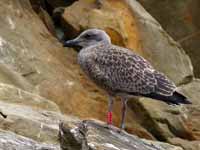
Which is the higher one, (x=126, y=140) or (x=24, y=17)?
(x=24, y=17)

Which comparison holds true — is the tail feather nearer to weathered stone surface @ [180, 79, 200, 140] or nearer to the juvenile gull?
the juvenile gull

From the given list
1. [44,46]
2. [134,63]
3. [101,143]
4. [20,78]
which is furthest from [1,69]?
[101,143]

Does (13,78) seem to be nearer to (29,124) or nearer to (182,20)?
(29,124)

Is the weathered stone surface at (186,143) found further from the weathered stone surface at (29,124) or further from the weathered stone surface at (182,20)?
the weathered stone surface at (182,20)

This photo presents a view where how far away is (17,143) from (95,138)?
3.41 ft

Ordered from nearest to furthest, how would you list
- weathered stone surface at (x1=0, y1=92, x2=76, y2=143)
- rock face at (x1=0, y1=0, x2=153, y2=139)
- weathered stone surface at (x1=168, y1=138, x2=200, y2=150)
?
weathered stone surface at (x1=0, y1=92, x2=76, y2=143) → weathered stone surface at (x1=168, y1=138, x2=200, y2=150) → rock face at (x1=0, y1=0, x2=153, y2=139)

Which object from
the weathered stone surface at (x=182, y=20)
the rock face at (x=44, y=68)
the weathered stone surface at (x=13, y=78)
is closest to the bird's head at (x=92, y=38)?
the weathered stone surface at (x=13, y=78)

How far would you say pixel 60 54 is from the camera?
57.1 feet

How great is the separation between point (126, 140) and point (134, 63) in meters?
1.36

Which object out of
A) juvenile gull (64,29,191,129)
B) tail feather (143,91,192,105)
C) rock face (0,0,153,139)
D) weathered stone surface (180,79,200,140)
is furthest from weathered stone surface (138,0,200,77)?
tail feather (143,91,192,105)

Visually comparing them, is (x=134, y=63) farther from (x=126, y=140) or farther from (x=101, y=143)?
(x=101, y=143)

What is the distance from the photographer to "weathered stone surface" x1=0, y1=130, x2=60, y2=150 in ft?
33.2

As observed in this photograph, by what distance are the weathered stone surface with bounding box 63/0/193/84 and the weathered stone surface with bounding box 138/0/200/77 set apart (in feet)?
5.89

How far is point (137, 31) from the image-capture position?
18406 mm
